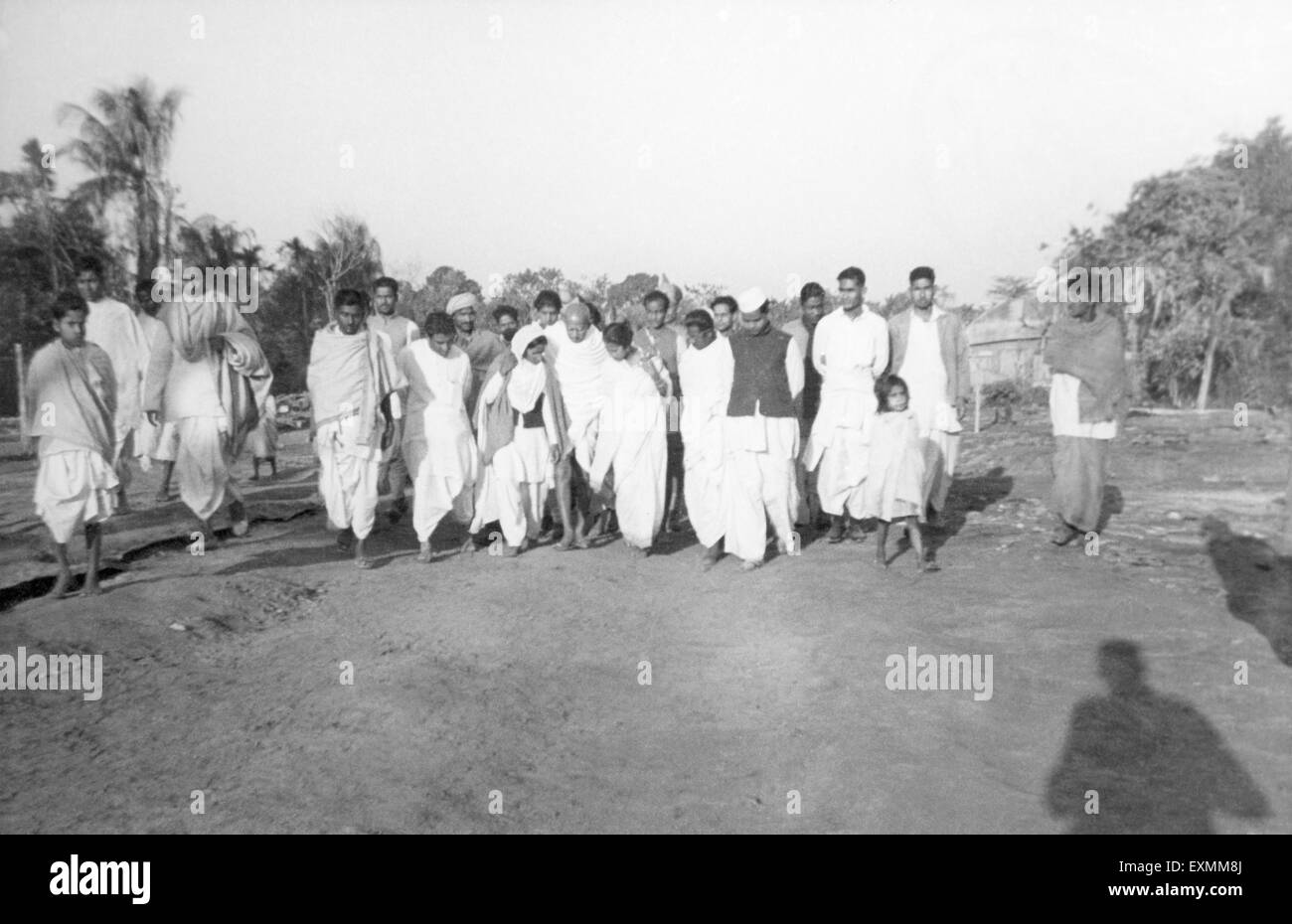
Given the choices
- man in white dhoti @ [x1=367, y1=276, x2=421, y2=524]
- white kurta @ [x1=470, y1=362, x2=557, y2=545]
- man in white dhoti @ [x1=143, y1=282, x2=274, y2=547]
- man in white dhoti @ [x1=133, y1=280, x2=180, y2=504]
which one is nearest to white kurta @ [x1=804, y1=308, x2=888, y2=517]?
white kurta @ [x1=470, y1=362, x2=557, y2=545]

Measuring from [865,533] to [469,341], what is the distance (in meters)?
4.21

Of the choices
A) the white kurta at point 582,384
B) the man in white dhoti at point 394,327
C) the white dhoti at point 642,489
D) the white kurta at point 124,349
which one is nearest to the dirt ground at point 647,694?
the white dhoti at point 642,489

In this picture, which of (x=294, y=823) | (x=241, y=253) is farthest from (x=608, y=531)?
(x=241, y=253)

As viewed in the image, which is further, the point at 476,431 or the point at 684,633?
the point at 476,431

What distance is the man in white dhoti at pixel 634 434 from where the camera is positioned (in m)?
8.27

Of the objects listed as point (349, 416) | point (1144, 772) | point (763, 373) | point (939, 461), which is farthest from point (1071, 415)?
point (349, 416)

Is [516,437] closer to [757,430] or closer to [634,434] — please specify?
[634,434]

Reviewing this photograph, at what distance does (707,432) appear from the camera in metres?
8.05

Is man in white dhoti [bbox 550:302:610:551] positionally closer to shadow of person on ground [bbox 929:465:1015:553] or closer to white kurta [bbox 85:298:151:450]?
shadow of person on ground [bbox 929:465:1015:553]

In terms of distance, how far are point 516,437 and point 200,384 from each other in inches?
100.0

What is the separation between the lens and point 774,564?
780 cm

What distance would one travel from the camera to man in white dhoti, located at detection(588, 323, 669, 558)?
8266 mm

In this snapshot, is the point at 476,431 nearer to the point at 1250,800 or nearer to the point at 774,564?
the point at 774,564

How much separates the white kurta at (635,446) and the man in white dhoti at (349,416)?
1.89 metres
